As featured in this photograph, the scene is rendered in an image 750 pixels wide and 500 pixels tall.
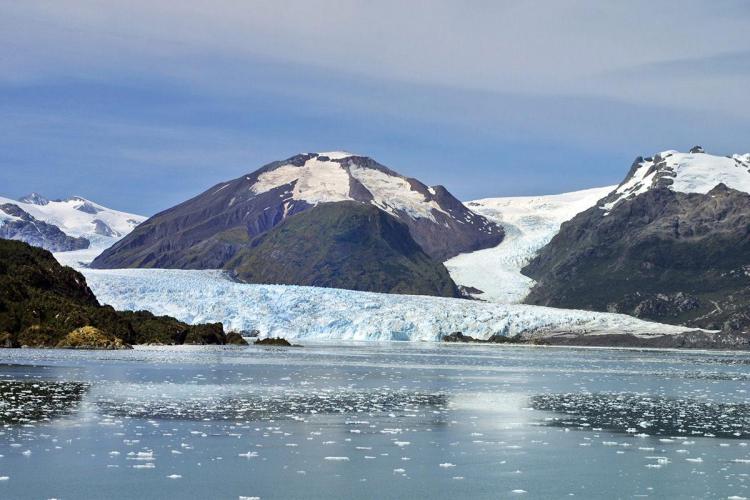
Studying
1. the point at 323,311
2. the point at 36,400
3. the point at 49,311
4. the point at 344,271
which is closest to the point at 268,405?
the point at 36,400

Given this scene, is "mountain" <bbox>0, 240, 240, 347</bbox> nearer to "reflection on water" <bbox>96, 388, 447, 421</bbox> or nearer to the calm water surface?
the calm water surface

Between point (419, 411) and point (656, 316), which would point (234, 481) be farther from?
point (656, 316)

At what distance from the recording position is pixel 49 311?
2709 inches

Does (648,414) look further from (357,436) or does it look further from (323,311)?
(323,311)

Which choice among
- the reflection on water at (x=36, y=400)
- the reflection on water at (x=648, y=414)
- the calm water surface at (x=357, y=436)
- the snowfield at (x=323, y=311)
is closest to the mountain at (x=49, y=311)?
the snowfield at (x=323, y=311)

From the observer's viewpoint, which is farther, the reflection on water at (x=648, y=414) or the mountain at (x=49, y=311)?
the mountain at (x=49, y=311)

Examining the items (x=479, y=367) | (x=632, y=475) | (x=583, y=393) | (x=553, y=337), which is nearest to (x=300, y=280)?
(x=553, y=337)

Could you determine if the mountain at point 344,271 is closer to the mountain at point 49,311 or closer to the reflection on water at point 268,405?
the mountain at point 49,311

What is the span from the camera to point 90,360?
171 ft

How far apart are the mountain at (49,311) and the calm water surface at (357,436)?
2162 cm

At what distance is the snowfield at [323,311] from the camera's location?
92.6 metres

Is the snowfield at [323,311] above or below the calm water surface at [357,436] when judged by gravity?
above

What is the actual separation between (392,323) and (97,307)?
31.5 m

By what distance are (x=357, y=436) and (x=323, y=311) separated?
71.2m
